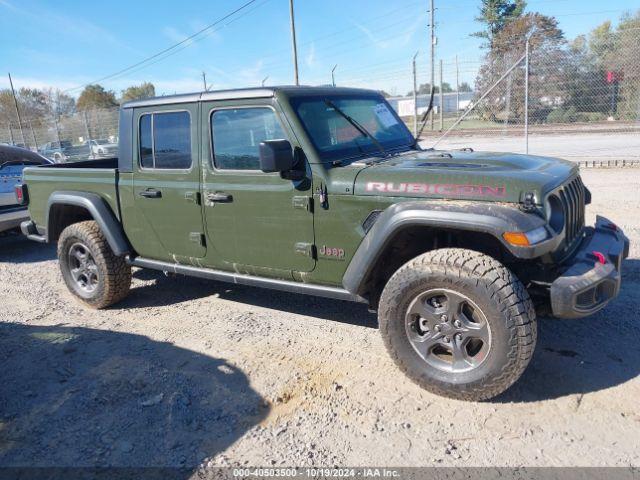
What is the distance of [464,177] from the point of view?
10.2 ft

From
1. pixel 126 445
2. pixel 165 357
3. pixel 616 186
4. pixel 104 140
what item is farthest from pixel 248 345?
pixel 104 140

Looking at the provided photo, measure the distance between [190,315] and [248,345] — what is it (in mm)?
960

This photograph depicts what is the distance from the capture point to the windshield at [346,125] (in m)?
3.73

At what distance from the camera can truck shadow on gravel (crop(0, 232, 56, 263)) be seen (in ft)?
24.1

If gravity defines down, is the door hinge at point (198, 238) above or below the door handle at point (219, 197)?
below

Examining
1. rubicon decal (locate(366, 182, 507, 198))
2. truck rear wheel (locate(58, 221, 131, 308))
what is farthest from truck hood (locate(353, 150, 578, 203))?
truck rear wheel (locate(58, 221, 131, 308))

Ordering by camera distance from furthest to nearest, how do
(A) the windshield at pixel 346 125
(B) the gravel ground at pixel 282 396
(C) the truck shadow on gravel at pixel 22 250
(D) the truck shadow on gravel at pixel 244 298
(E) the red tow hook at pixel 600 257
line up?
(C) the truck shadow on gravel at pixel 22 250 < (D) the truck shadow on gravel at pixel 244 298 < (A) the windshield at pixel 346 125 < (E) the red tow hook at pixel 600 257 < (B) the gravel ground at pixel 282 396

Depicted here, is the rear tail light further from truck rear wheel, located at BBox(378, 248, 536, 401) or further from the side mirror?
truck rear wheel, located at BBox(378, 248, 536, 401)

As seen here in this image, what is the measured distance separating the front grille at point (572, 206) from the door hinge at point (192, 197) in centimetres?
260

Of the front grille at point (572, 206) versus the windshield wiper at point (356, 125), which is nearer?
the front grille at point (572, 206)

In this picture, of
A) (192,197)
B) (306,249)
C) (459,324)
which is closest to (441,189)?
(459,324)

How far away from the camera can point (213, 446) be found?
2.90 metres

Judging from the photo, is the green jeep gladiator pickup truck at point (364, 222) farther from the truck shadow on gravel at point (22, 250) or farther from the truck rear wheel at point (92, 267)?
the truck shadow on gravel at point (22, 250)

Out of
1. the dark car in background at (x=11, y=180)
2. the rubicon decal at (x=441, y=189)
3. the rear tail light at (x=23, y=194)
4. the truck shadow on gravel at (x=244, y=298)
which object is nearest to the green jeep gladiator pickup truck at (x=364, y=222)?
the rubicon decal at (x=441, y=189)
